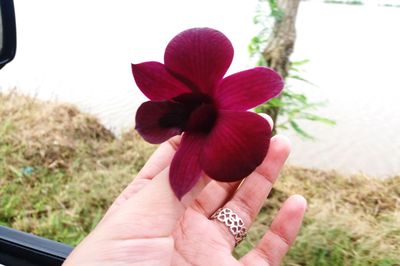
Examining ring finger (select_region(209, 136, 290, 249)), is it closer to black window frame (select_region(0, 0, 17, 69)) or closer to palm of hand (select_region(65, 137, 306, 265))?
palm of hand (select_region(65, 137, 306, 265))

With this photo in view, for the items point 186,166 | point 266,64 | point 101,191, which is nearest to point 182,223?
point 186,166

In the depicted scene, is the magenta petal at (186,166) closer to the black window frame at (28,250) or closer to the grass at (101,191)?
the black window frame at (28,250)

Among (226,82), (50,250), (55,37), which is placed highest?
(226,82)

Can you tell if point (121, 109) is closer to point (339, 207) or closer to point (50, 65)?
point (50, 65)

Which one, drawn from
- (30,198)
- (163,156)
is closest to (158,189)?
(163,156)

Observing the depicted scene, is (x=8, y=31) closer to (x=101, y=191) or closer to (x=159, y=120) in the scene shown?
(x=159, y=120)

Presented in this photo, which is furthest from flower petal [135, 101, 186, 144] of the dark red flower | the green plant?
the green plant
